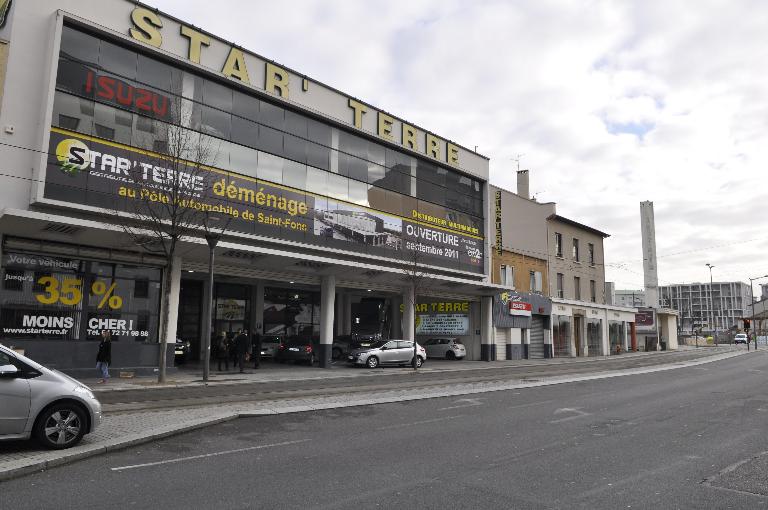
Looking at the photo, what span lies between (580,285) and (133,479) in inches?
1763

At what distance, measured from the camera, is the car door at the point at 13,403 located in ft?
24.3

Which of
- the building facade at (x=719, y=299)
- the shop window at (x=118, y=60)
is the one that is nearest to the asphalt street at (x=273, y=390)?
the shop window at (x=118, y=60)

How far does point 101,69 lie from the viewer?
19.8 metres

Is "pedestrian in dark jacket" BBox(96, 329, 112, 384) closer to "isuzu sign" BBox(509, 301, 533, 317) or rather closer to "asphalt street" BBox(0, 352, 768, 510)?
"asphalt street" BBox(0, 352, 768, 510)

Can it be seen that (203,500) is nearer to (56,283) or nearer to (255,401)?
(255,401)

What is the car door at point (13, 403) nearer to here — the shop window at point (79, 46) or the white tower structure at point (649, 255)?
the shop window at point (79, 46)

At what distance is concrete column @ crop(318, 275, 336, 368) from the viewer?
26.6 metres

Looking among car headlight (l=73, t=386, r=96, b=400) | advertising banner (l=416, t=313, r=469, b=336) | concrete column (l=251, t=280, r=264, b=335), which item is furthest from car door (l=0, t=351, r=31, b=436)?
advertising banner (l=416, t=313, r=469, b=336)

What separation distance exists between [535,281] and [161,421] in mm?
34714

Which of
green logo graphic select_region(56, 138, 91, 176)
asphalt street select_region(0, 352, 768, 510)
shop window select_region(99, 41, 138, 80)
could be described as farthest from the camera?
shop window select_region(99, 41, 138, 80)

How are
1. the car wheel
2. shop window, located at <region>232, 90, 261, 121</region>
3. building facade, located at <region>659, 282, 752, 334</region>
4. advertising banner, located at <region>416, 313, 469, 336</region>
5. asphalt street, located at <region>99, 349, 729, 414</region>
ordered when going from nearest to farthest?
the car wheel
asphalt street, located at <region>99, 349, 729, 414</region>
shop window, located at <region>232, 90, 261, 121</region>
advertising banner, located at <region>416, 313, 469, 336</region>
building facade, located at <region>659, 282, 752, 334</region>

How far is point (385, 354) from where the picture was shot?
28141 millimetres

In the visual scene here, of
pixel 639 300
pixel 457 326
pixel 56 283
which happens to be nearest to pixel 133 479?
pixel 56 283

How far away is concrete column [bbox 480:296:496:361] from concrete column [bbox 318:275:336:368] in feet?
42.9
